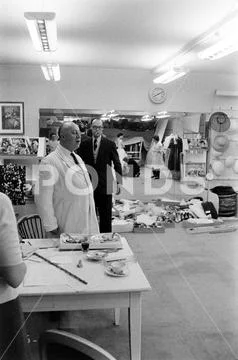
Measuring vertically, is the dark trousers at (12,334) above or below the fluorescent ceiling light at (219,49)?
below

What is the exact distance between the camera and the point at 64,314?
10.6 ft

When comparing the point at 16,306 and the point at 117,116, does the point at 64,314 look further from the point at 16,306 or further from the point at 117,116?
the point at 117,116

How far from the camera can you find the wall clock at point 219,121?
7.14 metres

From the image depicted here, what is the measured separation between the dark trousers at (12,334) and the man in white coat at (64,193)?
58.9 inches

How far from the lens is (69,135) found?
129 inches

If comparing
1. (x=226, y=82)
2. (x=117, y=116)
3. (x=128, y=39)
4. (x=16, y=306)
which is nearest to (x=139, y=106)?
(x=117, y=116)

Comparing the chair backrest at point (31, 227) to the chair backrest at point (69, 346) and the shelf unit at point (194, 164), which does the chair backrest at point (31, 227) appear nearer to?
the chair backrest at point (69, 346)

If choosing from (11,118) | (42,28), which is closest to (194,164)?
(11,118)

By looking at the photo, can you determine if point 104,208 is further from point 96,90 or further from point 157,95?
point 157,95

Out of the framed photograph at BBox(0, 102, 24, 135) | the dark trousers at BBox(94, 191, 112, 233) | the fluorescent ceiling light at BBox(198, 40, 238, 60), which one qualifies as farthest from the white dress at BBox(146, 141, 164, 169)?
the fluorescent ceiling light at BBox(198, 40, 238, 60)

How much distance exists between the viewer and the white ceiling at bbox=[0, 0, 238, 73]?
337 centimetres

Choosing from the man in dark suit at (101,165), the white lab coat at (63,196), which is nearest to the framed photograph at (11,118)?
the man in dark suit at (101,165)

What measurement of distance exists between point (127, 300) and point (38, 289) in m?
0.51

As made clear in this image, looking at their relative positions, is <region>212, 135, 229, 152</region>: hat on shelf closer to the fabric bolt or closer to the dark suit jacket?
the dark suit jacket
